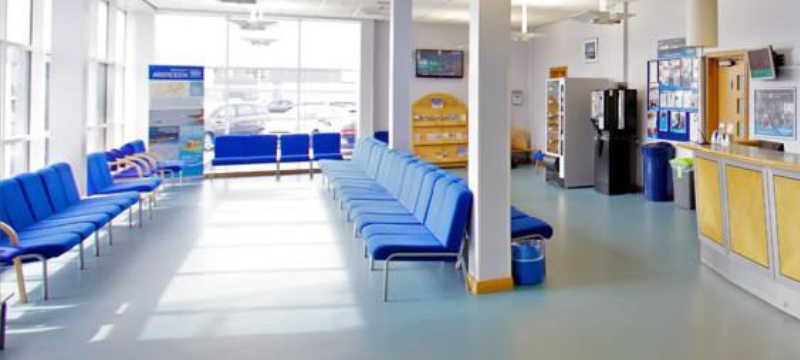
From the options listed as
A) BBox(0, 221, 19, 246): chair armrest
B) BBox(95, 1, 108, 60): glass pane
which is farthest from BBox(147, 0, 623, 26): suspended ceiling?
BBox(0, 221, 19, 246): chair armrest

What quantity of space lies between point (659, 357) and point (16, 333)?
12.5ft

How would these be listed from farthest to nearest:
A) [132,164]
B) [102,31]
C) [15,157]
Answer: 1. [102,31]
2. [132,164]
3. [15,157]

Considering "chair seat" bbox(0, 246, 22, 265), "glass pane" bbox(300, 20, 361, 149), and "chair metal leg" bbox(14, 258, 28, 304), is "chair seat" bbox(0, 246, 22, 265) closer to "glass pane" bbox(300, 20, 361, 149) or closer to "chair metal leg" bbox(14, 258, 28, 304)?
"chair metal leg" bbox(14, 258, 28, 304)

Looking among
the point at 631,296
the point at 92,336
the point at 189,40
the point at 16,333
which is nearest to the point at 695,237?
the point at 631,296

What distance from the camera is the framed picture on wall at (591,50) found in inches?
413

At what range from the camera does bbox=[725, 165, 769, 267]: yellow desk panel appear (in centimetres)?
407

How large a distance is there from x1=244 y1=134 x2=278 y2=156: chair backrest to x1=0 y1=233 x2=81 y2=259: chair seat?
6.64m

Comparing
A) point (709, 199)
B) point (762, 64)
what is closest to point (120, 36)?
point (709, 199)

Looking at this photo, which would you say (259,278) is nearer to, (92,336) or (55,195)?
(92,336)

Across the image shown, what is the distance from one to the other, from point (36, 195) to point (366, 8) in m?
6.82

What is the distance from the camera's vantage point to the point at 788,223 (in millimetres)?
3777

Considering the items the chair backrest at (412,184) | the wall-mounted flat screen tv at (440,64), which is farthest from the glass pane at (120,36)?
the chair backrest at (412,184)

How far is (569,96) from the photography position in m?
9.75

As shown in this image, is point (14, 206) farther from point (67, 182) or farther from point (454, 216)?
point (454, 216)
